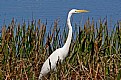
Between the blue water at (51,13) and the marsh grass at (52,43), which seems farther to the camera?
the blue water at (51,13)

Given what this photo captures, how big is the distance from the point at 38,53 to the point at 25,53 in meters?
0.21

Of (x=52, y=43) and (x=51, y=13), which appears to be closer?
(x=52, y=43)

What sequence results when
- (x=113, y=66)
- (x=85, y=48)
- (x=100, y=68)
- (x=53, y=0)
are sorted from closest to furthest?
(x=100, y=68)
(x=113, y=66)
(x=85, y=48)
(x=53, y=0)

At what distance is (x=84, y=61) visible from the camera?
6.36 m

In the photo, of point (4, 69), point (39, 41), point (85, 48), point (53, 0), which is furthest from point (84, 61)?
point (53, 0)

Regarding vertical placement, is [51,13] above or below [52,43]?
below

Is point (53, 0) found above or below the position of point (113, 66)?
below

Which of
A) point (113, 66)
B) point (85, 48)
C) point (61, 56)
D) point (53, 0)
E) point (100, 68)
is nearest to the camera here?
point (100, 68)

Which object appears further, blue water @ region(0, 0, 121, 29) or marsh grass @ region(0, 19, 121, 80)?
blue water @ region(0, 0, 121, 29)

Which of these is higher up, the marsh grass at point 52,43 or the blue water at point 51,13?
the marsh grass at point 52,43

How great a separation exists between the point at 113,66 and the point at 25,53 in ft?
5.06

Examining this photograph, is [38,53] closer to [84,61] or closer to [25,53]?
[25,53]

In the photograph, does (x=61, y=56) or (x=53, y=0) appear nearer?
(x=61, y=56)

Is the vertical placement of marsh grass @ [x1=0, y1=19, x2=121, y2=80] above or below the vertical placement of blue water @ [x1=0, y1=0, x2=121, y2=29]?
above
